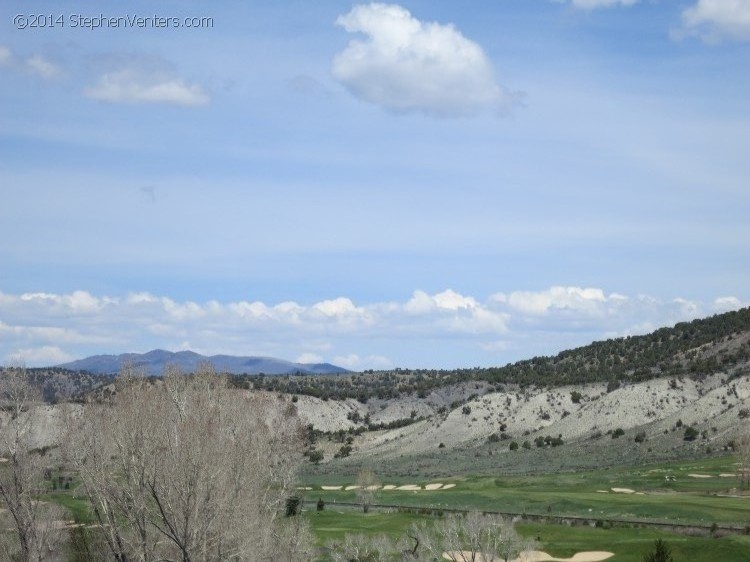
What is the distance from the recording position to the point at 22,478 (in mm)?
58375

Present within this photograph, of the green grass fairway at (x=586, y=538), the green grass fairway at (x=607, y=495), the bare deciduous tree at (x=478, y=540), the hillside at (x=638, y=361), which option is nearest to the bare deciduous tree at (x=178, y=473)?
the bare deciduous tree at (x=478, y=540)

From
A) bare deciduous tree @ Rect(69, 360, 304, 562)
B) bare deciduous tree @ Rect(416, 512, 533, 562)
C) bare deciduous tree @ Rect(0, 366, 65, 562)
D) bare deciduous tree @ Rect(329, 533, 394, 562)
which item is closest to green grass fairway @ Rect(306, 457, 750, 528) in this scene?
bare deciduous tree @ Rect(416, 512, 533, 562)

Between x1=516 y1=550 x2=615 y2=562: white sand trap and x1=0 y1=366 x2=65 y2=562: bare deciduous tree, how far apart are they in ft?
100

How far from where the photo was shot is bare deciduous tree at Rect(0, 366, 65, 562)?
5831 centimetres

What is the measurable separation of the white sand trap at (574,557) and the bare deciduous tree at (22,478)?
30.5 meters

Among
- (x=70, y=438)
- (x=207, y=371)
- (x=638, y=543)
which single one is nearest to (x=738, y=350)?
(x=638, y=543)

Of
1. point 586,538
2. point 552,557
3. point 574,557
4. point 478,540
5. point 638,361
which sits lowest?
point 552,557

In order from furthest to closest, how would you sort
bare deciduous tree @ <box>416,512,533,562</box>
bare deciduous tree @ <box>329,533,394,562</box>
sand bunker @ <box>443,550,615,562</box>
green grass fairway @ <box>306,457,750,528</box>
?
1. green grass fairway @ <box>306,457,750,528</box>
2. sand bunker @ <box>443,550,615,562</box>
3. bare deciduous tree @ <box>329,533,394,562</box>
4. bare deciduous tree @ <box>416,512,533,562</box>

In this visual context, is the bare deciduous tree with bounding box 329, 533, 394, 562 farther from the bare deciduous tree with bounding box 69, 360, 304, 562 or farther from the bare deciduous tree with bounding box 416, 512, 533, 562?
the bare deciduous tree with bounding box 69, 360, 304, 562

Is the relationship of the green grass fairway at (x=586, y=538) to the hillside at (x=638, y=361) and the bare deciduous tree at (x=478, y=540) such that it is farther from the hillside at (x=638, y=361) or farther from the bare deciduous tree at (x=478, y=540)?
the hillside at (x=638, y=361)

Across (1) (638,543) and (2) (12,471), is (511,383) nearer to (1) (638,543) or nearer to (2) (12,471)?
(1) (638,543)

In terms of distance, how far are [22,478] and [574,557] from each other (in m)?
36.7

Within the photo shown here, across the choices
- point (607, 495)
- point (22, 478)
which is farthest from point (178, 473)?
point (607, 495)

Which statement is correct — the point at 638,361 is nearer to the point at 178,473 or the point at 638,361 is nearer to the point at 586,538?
the point at 586,538
